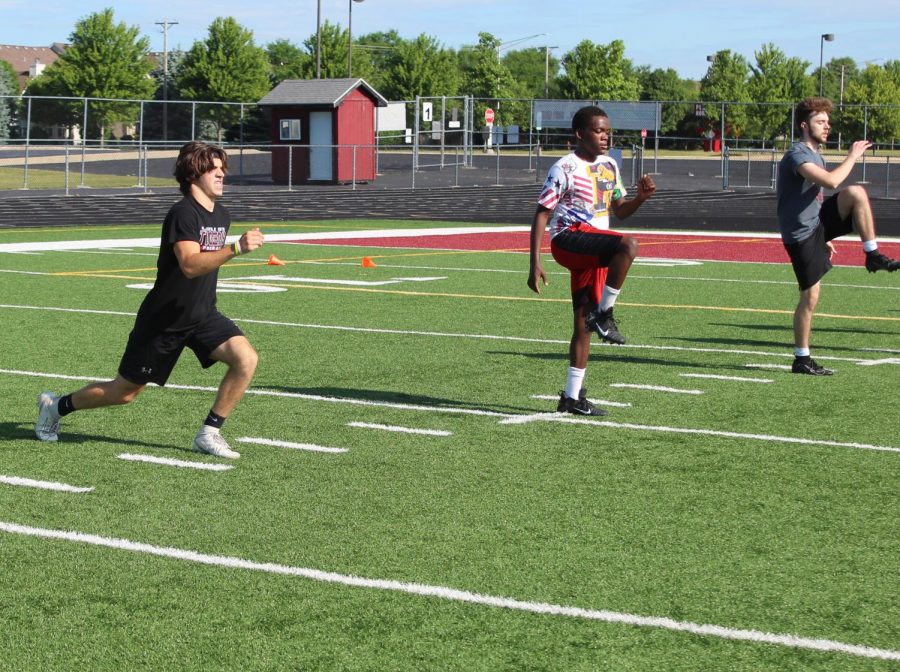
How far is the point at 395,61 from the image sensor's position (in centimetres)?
9381

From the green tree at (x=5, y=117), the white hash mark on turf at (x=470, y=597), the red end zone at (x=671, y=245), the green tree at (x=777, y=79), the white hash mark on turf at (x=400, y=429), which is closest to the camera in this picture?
the white hash mark on turf at (x=470, y=597)

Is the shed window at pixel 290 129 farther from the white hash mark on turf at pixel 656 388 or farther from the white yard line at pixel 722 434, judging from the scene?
the white yard line at pixel 722 434

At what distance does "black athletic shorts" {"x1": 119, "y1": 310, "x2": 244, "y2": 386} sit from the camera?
733 centimetres

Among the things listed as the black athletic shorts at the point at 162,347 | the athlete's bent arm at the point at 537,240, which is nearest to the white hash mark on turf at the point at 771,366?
the athlete's bent arm at the point at 537,240

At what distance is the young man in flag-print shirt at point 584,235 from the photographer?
8.57 m

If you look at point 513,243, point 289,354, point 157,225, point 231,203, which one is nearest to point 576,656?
point 289,354

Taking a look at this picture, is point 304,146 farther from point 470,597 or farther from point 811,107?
point 470,597

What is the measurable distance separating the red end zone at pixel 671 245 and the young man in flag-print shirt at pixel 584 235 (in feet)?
42.5

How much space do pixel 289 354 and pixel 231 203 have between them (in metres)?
24.1

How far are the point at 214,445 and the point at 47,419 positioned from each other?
103cm

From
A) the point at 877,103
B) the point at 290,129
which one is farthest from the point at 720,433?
the point at 877,103

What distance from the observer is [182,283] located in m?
7.27

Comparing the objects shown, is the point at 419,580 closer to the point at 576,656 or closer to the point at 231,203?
the point at 576,656

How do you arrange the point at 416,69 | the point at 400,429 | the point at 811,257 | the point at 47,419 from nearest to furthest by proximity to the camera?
the point at 47,419 → the point at 400,429 → the point at 811,257 → the point at 416,69
